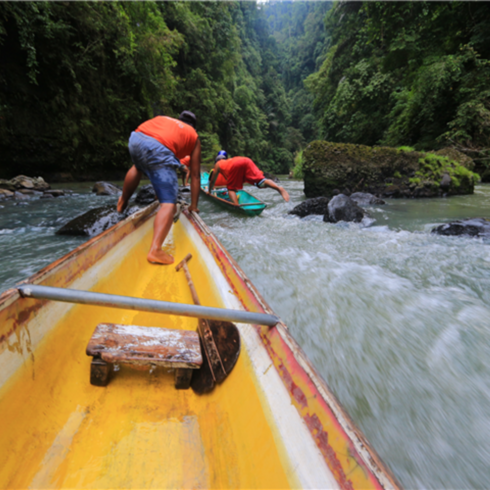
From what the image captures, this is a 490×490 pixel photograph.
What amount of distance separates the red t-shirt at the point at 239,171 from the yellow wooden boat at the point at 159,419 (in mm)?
4758

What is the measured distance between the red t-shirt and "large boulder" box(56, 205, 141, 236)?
256 cm

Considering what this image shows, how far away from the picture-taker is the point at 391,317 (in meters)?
2.22

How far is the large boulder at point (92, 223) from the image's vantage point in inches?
162

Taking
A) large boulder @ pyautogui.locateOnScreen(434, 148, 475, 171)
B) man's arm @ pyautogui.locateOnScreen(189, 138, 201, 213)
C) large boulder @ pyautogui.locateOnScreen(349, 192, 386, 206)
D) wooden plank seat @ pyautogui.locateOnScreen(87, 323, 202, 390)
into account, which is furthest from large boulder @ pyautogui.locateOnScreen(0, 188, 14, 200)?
large boulder @ pyautogui.locateOnScreen(434, 148, 475, 171)

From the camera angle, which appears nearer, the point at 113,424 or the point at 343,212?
the point at 113,424

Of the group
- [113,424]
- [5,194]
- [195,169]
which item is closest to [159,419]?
[113,424]

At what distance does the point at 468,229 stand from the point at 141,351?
4.85m

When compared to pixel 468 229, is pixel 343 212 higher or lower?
higher

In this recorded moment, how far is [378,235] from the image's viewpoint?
13.8 feet

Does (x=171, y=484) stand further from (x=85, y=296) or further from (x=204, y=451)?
(x=85, y=296)

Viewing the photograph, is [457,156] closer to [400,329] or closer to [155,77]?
[400,329]

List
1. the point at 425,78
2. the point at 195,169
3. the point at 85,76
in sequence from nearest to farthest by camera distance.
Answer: the point at 195,169, the point at 425,78, the point at 85,76

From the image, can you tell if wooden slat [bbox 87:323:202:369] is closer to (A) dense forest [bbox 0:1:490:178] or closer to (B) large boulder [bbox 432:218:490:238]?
(B) large boulder [bbox 432:218:490:238]

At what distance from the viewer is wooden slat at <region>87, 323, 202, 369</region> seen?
42.1 inches
